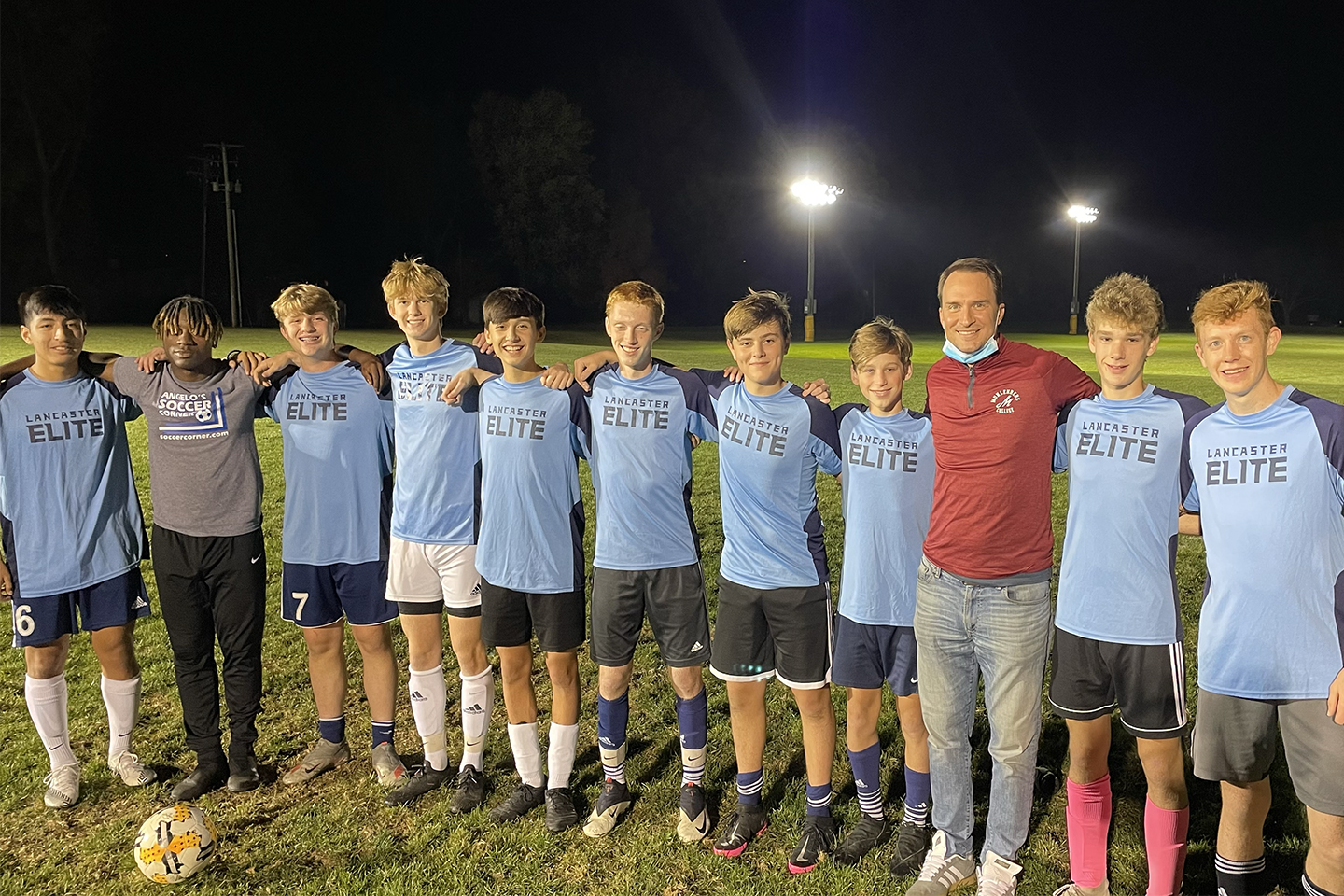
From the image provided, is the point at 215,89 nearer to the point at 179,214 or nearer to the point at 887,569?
the point at 179,214

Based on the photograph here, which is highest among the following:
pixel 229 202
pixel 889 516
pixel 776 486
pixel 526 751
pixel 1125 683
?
pixel 229 202

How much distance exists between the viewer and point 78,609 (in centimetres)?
444

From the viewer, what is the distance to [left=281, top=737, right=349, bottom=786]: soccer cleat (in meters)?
4.43

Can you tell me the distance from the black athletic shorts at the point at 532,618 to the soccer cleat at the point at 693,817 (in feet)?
2.64

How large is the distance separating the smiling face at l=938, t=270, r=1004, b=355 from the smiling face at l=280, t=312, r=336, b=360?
110 inches

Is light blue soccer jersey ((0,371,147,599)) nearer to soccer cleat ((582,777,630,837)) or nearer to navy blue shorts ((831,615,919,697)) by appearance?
soccer cleat ((582,777,630,837))

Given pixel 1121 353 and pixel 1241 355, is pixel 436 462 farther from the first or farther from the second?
pixel 1241 355

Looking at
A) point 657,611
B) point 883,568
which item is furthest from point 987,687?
point 657,611

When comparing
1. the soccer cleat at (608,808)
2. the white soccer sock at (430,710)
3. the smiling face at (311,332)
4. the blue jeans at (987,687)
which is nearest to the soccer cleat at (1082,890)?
the blue jeans at (987,687)

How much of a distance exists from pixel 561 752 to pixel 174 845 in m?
1.53

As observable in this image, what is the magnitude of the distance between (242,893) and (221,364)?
7.62ft

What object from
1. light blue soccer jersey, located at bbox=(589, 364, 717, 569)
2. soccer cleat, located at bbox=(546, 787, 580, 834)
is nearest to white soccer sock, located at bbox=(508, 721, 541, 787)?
soccer cleat, located at bbox=(546, 787, 580, 834)

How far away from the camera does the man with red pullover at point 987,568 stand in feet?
11.0

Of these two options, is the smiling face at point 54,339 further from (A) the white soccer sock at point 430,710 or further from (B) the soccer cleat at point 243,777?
(A) the white soccer sock at point 430,710
